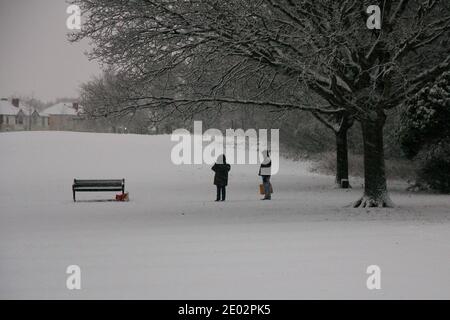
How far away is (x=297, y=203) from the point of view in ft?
73.2

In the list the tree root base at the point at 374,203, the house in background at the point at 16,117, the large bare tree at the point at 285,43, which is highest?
the house in background at the point at 16,117

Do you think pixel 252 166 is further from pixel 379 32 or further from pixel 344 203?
pixel 379 32

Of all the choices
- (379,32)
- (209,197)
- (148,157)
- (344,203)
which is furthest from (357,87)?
A: (148,157)

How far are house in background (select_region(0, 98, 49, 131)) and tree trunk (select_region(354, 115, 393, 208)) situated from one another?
92218 millimetres

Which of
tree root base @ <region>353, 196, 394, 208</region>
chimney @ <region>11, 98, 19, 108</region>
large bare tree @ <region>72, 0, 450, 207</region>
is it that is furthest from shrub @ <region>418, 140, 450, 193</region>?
chimney @ <region>11, 98, 19, 108</region>

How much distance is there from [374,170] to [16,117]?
99419 mm

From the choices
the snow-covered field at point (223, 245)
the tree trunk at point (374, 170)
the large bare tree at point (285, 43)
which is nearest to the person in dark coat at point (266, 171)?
the snow-covered field at point (223, 245)

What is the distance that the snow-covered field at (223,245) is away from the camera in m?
9.31

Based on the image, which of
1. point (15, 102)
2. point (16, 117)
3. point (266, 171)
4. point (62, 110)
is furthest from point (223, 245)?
point (62, 110)

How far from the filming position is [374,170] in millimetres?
20031

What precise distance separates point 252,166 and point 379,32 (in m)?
24.8

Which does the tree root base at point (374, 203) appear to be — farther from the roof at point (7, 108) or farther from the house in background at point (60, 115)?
the roof at point (7, 108)

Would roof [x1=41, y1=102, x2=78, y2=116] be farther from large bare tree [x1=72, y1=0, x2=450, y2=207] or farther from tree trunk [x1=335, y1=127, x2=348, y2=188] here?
large bare tree [x1=72, y1=0, x2=450, y2=207]

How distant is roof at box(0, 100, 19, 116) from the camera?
359ft
